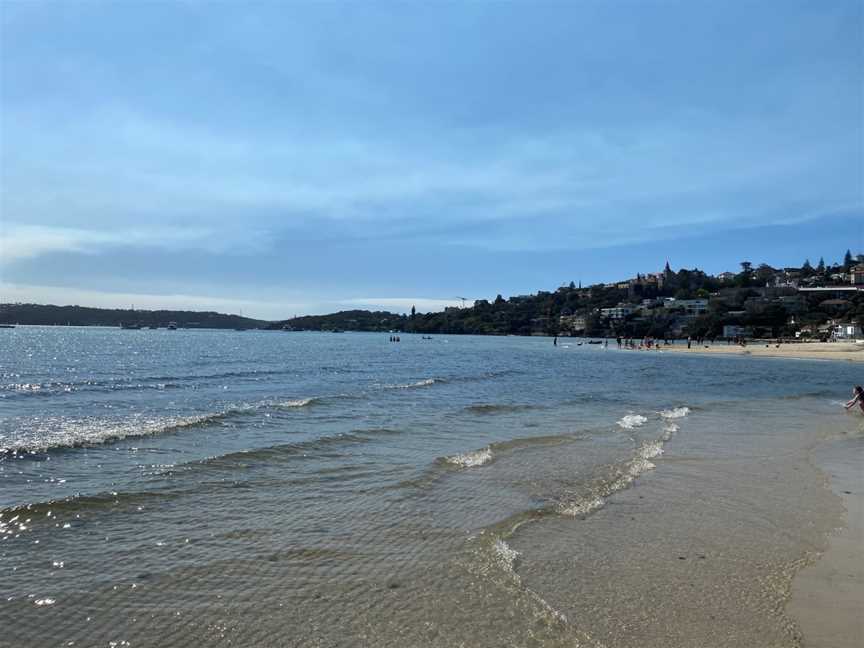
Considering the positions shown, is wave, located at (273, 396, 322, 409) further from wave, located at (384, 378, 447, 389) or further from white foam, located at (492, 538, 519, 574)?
white foam, located at (492, 538, 519, 574)

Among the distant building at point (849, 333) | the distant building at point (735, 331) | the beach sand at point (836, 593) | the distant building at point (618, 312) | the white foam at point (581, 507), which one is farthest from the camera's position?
the distant building at point (618, 312)

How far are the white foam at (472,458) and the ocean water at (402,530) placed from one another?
10 cm

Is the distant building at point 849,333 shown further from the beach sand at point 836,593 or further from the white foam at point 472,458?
the beach sand at point 836,593

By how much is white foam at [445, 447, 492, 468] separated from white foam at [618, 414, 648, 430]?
245 inches

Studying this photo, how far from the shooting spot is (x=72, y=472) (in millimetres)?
10992

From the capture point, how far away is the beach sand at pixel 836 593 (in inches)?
196

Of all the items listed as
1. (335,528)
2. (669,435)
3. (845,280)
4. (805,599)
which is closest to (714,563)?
(805,599)

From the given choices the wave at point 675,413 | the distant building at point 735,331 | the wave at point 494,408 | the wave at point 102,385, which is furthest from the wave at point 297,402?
the distant building at point 735,331

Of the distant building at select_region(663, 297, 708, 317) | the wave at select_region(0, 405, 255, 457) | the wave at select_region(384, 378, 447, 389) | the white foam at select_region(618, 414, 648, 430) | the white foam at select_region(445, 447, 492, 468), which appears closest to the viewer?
the white foam at select_region(445, 447, 492, 468)

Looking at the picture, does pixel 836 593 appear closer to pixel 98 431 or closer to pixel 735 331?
pixel 98 431

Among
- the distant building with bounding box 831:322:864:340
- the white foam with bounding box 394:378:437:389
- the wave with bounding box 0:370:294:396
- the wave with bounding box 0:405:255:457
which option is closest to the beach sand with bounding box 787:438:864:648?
the wave with bounding box 0:405:255:457

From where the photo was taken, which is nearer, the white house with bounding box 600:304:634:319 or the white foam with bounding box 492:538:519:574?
the white foam with bounding box 492:538:519:574

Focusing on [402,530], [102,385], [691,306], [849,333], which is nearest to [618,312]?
[691,306]

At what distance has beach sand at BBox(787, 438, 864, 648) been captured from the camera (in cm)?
498
